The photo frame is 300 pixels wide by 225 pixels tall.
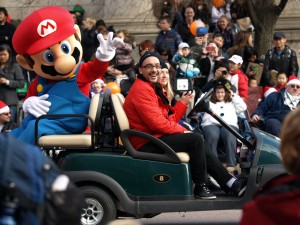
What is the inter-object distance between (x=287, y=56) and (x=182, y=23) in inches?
132

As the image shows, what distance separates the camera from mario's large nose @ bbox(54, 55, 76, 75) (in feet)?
26.0

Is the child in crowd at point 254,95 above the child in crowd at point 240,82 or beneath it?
beneath

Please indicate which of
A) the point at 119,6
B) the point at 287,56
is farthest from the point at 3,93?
the point at 119,6

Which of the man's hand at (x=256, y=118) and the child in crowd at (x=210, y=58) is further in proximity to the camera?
the child in crowd at (x=210, y=58)

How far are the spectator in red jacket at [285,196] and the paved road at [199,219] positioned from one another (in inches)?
201

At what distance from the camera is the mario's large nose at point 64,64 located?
26.0 feet

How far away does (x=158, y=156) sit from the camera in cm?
739

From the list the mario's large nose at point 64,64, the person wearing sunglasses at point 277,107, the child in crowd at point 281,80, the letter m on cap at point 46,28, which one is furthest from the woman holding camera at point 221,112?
the letter m on cap at point 46,28

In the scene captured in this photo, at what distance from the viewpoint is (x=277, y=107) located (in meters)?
11.4

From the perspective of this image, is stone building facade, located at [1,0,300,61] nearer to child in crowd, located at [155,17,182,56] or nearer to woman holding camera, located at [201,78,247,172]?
child in crowd, located at [155,17,182,56]

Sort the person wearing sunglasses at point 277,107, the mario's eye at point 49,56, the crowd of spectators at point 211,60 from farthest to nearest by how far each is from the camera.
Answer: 1. the crowd of spectators at point 211,60
2. the person wearing sunglasses at point 277,107
3. the mario's eye at point 49,56

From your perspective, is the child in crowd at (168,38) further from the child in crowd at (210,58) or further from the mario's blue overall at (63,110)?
the mario's blue overall at (63,110)

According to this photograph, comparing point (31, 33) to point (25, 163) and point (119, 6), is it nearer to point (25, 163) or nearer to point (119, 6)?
point (25, 163)

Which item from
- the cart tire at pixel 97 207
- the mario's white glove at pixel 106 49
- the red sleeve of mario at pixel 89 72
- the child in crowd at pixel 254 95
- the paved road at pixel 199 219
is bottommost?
the paved road at pixel 199 219
